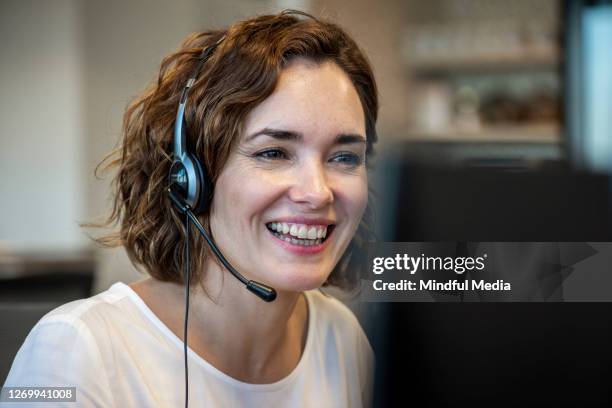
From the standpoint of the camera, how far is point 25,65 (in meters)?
3.17

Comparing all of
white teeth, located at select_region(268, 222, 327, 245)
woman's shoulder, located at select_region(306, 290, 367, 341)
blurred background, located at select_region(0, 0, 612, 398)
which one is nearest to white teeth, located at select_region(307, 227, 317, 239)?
white teeth, located at select_region(268, 222, 327, 245)

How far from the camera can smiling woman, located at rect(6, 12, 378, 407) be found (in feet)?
2.64

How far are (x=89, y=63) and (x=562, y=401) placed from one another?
2942mm

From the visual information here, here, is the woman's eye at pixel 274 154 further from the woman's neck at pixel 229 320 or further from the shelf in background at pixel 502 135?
the shelf in background at pixel 502 135

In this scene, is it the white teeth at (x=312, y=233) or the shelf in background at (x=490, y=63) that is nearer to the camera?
the white teeth at (x=312, y=233)

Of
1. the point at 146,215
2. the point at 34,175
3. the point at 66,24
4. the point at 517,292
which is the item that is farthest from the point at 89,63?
the point at 517,292

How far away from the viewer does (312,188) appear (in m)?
0.78

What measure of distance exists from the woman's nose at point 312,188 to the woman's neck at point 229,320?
0.62 ft

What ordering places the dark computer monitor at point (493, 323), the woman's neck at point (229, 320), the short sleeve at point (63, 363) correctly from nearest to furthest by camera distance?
the dark computer monitor at point (493, 323), the short sleeve at point (63, 363), the woman's neck at point (229, 320)

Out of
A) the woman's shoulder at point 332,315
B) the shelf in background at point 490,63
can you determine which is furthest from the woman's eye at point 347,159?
the shelf in background at point 490,63

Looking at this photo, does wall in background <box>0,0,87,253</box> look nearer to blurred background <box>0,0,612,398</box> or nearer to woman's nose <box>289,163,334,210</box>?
blurred background <box>0,0,612,398</box>

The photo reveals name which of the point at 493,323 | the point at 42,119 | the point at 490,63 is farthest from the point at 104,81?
the point at 493,323

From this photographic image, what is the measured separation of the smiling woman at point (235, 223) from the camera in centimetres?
80

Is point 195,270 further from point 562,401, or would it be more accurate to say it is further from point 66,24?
point 66,24
